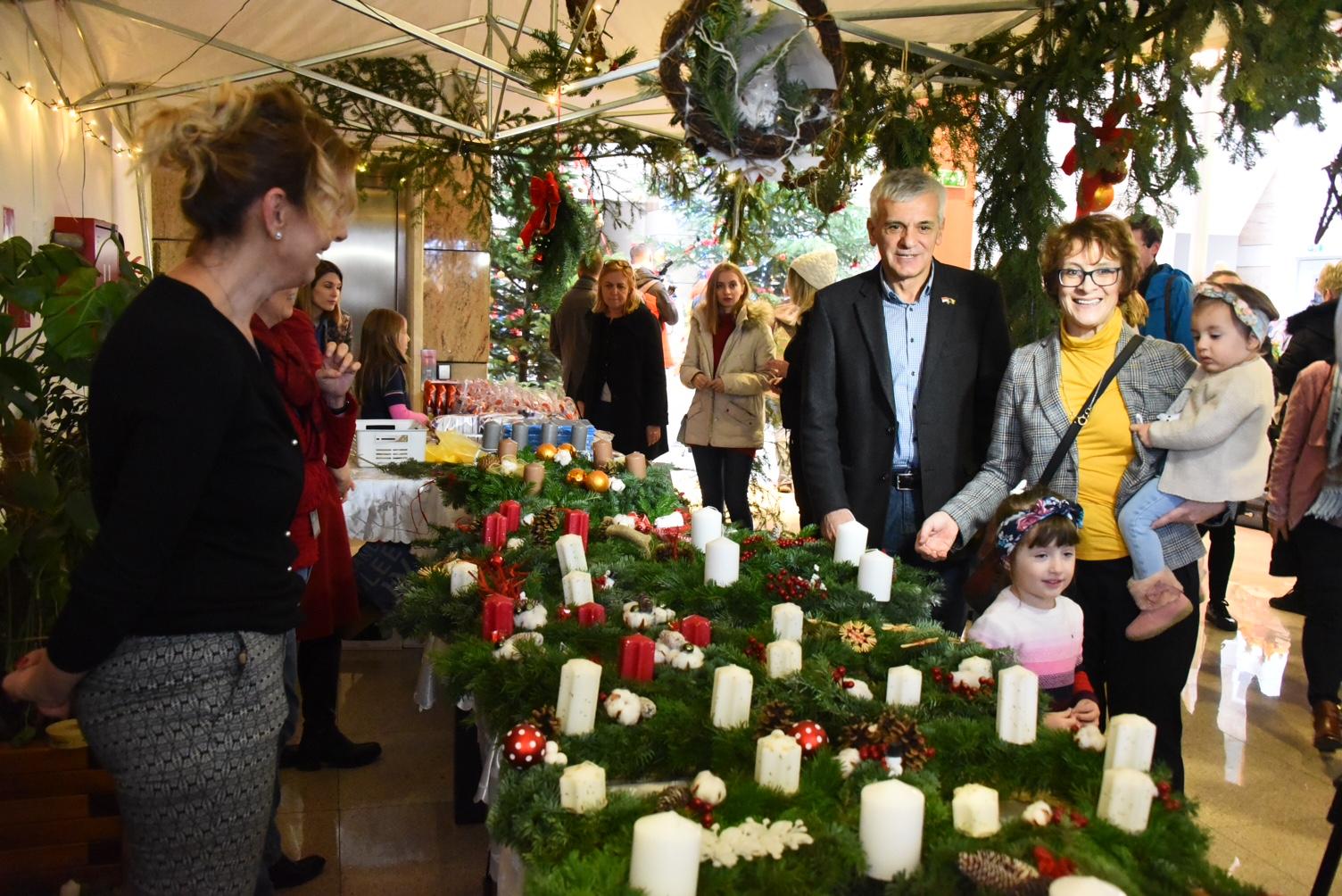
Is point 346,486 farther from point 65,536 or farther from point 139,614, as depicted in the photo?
point 139,614

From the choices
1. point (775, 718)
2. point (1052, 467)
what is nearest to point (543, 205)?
point (1052, 467)

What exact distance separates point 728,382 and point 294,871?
355cm

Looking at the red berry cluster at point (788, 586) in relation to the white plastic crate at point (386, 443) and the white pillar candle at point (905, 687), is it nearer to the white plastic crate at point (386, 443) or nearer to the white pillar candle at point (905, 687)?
the white pillar candle at point (905, 687)

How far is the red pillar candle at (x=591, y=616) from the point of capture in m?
2.11

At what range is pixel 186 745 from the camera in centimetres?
149

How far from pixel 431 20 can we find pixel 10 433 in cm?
432

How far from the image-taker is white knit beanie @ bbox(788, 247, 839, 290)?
552 cm

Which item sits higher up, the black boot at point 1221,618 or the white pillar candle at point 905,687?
the white pillar candle at point 905,687

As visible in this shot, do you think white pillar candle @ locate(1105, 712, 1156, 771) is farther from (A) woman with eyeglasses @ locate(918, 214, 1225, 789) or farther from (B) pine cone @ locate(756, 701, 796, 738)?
(A) woman with eyeglasses @ locate(918, 214, 1225, 789)

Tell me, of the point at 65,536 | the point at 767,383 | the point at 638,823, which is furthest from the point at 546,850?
the point at 767,383

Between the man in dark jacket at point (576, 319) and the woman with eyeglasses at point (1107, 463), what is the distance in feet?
14.3

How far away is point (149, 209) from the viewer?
317 inches

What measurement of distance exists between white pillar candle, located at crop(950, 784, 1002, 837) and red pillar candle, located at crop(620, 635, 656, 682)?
620mm

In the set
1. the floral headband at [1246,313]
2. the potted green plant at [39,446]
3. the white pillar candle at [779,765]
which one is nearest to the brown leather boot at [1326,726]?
the floral headband at [1246,313]
